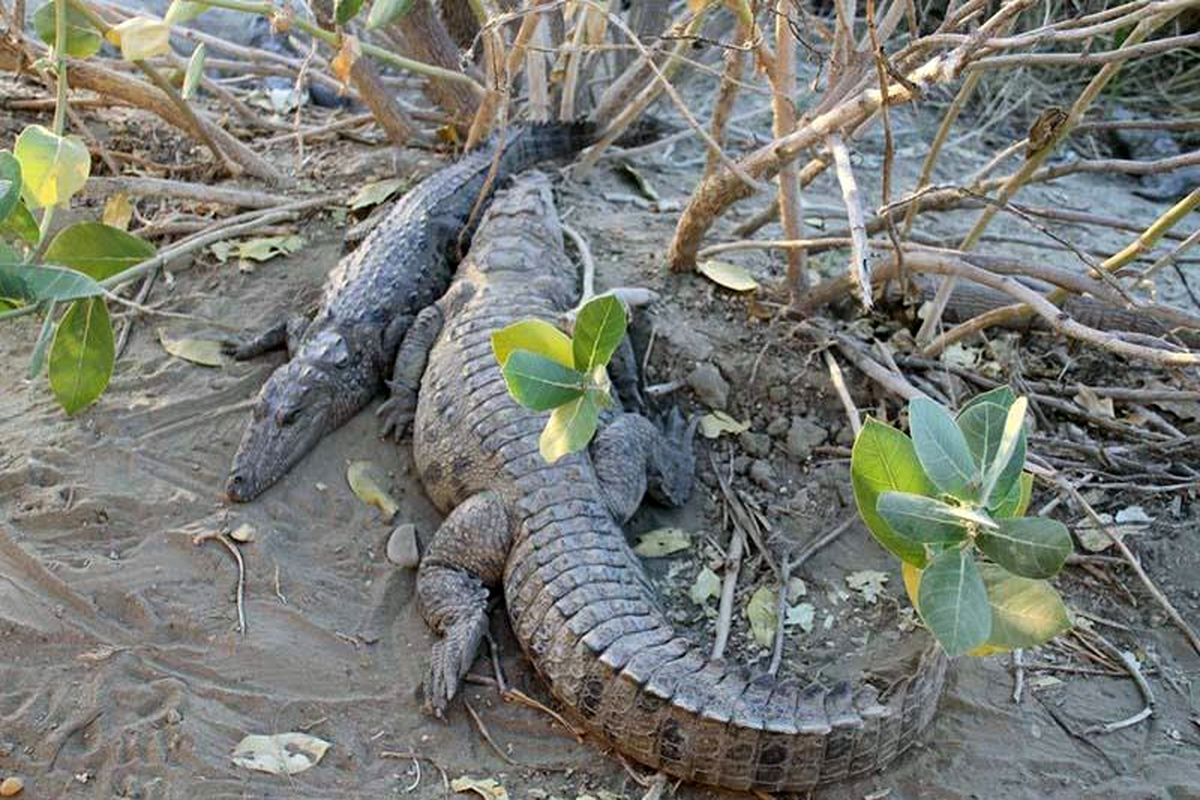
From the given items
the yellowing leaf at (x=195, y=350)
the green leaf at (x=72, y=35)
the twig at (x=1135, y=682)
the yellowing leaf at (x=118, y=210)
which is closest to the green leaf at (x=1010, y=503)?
the twig at (x=1135, y=682)

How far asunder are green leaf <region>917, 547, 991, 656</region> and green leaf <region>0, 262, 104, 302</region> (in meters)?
1.73

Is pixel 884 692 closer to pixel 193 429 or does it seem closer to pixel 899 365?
pixel 899 365

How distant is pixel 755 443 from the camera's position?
138 inches

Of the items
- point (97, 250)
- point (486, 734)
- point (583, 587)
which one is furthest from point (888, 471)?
point (97, 250)

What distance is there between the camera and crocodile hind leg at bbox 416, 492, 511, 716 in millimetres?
2912

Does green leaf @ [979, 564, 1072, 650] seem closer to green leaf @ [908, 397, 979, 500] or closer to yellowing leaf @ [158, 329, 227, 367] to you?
green leaf @ [908, 397, 979, 500]

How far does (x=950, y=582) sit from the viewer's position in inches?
74.0

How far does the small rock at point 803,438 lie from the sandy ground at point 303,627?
0.11 ft

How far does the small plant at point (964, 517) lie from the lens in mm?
1855

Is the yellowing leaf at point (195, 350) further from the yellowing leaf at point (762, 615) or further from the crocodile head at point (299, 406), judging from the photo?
the yellowing leaf at point (762, 615)

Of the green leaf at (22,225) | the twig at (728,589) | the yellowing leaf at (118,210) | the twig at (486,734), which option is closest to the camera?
the green leaf at (22,225)

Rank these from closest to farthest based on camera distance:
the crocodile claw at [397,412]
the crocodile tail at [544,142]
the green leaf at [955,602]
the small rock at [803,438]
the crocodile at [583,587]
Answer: the green leaf at [955,602] < the crocodile at [583,587] < the small rock at [803,438] < the crocodile claw at [397,412] < the crocodile tail at [544,142]

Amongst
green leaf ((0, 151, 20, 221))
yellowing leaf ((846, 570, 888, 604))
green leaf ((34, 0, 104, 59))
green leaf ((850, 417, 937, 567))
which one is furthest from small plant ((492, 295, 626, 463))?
green leaf ((34, 0, 104, 59))

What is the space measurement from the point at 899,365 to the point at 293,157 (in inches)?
105
